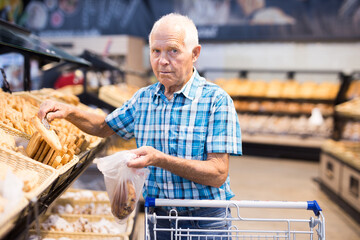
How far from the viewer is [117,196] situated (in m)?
1.46

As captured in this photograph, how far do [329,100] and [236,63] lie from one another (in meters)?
2.35

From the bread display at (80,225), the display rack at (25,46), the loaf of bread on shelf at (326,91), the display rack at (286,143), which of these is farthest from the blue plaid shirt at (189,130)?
the loaf of bread on shelf at (326,91)

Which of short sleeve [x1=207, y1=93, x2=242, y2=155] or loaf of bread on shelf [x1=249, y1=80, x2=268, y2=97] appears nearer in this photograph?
short sleeve [x1=207, y1=93, x2=242, y2=155]

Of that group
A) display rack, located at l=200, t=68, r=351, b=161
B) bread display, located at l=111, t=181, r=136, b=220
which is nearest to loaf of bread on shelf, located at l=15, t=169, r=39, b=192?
bread display, located at l=111, t=181, r=136, b=220

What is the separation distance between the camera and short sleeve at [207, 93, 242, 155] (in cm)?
155

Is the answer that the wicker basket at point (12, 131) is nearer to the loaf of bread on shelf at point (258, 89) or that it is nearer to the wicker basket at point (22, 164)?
the wicker basket at point (22, 164)

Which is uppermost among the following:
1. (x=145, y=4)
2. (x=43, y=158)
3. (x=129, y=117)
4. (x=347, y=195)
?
(x=145, y=4)

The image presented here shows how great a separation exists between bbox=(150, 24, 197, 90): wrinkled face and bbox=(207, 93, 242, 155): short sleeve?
22 centimetres

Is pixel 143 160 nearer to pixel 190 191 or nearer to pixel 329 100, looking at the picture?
pixel 190 191

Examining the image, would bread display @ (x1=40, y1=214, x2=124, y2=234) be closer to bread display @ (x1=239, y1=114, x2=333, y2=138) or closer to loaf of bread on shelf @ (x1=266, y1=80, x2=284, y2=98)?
bread display @ (x1=239, y1=114, x2=333, y2=138)

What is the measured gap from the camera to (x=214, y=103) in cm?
162

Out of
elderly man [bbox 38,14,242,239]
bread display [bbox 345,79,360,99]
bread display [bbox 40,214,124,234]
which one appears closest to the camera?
elderly man [bbox 38,14,242,239]

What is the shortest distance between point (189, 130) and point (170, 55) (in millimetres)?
343

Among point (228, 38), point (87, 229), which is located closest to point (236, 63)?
point (228, 38)
